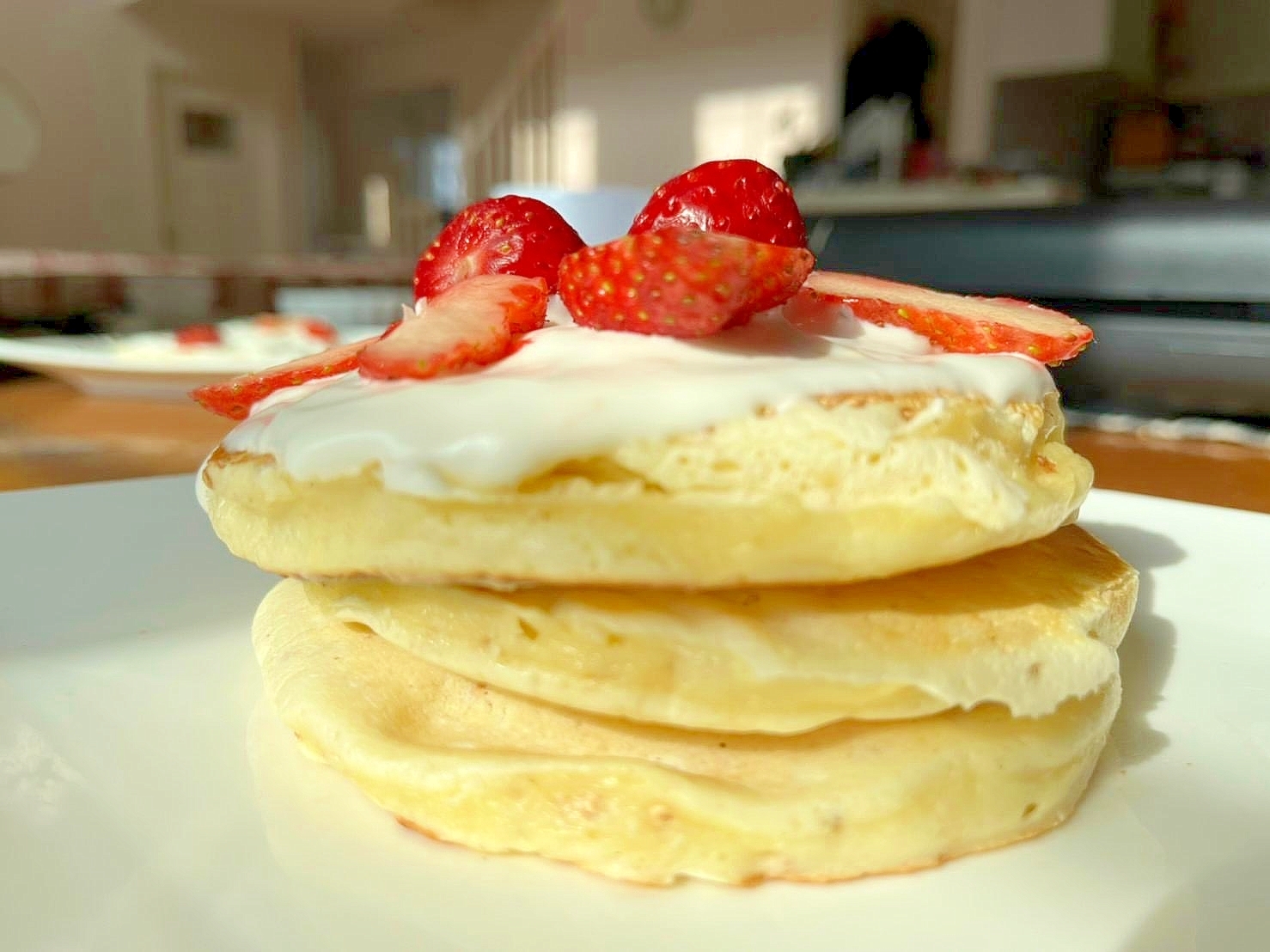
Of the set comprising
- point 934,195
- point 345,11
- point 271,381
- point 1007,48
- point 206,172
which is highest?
point 345,11

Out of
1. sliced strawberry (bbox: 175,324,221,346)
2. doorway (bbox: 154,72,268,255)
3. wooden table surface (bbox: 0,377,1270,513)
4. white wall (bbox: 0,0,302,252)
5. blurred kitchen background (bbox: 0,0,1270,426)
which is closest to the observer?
wooden table surface (bbox: 0,377,1270,513)

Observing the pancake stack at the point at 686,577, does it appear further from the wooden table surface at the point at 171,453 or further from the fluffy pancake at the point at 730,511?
the wooden table surface at the point at 171,453

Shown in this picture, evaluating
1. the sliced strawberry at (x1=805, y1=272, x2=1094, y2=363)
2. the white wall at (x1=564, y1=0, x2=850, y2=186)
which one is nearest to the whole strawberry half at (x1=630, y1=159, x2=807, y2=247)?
the sliced strawberry at (x1=805, y1=272, x2=1094, y2=363)

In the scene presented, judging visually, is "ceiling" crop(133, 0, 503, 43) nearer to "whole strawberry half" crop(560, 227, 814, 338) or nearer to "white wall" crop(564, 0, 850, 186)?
"white wall" crop(564, 0, 850, 186)

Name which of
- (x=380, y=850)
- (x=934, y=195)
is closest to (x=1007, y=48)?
(x=934, y=195)

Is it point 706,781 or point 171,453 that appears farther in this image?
point 171,453

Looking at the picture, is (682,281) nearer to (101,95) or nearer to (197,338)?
(197,338)

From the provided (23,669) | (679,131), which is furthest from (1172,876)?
(679,131)
